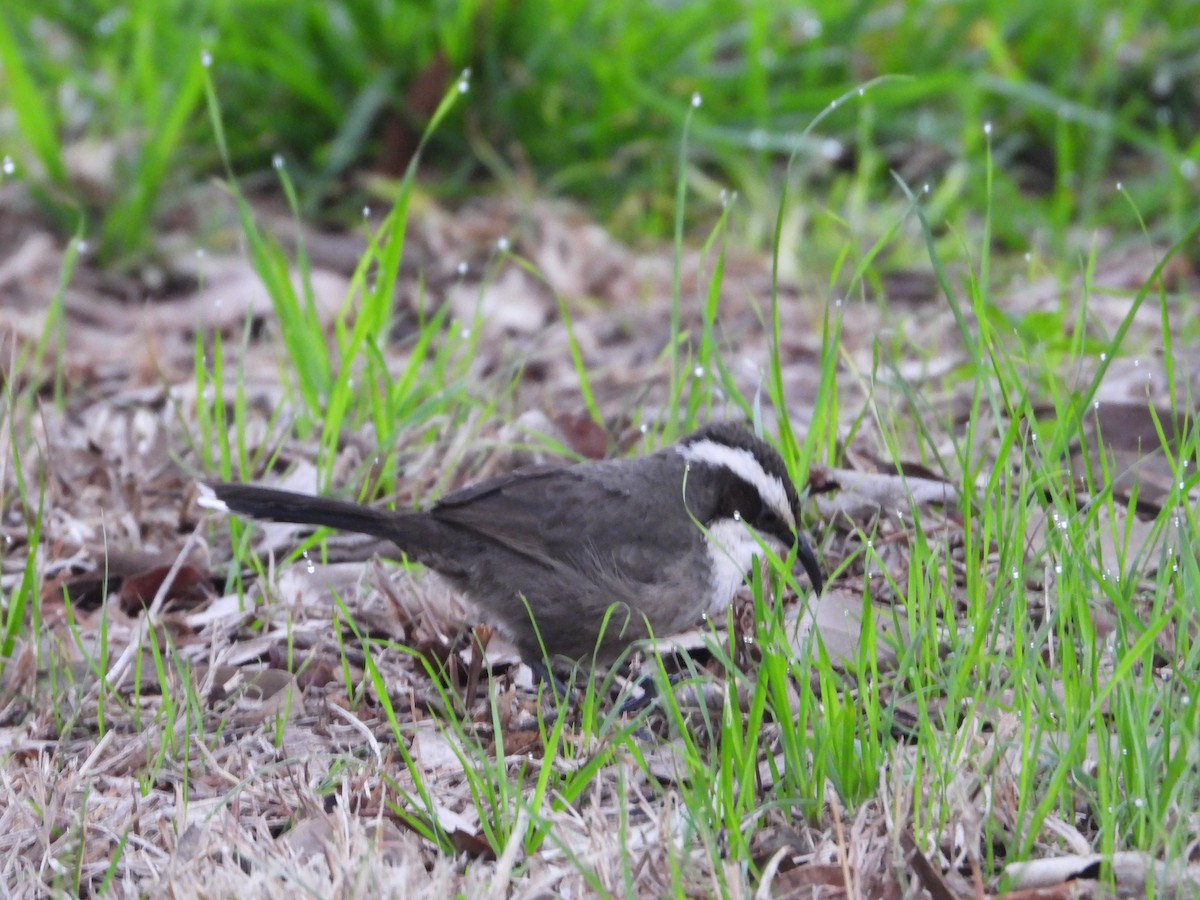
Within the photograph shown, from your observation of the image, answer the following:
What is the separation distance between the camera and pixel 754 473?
4207 millimetres

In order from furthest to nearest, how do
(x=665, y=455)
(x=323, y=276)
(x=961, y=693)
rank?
(x=323, y=276) → (x=665, y=455) → (x=961, y=693)

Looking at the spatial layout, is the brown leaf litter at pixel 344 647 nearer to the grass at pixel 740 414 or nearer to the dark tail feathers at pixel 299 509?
the grass at pixel 740 414

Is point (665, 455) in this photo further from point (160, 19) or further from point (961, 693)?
point (160, 19)

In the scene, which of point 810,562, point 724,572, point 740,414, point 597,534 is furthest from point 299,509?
point 740,414

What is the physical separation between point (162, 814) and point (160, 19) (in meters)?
5.41

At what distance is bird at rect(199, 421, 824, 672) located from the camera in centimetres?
423

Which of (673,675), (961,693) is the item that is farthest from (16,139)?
(961,693)

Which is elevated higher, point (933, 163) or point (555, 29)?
point (555, 29)

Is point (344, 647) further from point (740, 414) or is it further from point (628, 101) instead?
point (628, 101)

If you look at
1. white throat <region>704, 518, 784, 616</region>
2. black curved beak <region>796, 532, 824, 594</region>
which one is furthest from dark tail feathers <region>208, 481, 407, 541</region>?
black curved beak <region>796, 532, 824, 594</region>

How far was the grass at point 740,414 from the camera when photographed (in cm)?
316

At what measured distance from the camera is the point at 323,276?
24.3 feet

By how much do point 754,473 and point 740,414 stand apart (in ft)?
5.06

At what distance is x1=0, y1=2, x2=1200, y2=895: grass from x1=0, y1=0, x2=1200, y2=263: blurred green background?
25 mm
